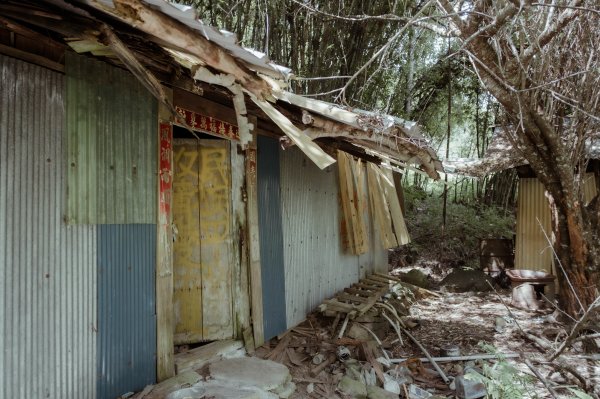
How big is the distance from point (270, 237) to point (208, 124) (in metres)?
1.72

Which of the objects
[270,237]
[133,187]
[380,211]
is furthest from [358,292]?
[133,187]

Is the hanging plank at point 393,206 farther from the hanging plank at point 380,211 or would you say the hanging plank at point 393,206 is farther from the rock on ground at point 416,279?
the rock on ground at point 416,279

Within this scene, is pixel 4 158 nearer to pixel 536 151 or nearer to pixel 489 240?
pixel 536 151

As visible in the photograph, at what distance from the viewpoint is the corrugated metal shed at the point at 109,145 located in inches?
126

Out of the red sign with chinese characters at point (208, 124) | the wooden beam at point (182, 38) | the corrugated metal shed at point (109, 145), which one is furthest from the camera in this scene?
the red sign with chinese characters at point (208, 124)

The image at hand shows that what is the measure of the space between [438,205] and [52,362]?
14.7 meters

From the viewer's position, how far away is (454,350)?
563cm

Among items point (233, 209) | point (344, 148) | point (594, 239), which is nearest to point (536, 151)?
point (594, 239)

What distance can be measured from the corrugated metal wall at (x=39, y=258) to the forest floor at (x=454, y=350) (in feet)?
7.32

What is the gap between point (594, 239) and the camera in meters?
5.93

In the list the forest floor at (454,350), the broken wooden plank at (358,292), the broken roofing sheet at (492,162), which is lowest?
the forest floor at (454,350)

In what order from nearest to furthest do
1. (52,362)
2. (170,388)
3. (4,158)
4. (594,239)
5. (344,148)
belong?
(4,158)
(52,362)
(170,388)
(594,239)
(344,148)

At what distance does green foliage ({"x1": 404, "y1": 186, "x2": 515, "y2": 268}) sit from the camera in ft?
42.2

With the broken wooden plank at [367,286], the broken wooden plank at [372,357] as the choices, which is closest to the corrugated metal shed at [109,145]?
the broken wooden plank at [372,357]
